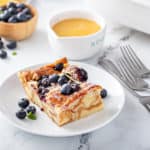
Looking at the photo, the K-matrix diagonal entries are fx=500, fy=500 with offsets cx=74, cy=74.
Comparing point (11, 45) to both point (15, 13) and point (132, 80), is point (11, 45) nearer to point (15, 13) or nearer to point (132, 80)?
point (15, 13)

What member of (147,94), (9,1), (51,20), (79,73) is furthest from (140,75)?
(9,1)

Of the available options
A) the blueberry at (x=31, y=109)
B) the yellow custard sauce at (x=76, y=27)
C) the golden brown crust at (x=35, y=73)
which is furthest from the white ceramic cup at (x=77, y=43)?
the blueberry at (x=31, y=109)

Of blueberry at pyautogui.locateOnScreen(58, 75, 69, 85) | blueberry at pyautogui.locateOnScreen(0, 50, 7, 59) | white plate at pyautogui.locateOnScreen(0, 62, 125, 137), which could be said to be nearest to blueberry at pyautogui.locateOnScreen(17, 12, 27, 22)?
blueberry at pyautogui.locateOnScreen(0, 50, 7, 59)

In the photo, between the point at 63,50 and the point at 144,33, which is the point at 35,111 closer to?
the point at 63,50

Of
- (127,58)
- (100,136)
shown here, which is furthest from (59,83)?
(127,58)

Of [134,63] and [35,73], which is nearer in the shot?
[35,73]

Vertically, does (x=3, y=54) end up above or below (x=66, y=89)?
below

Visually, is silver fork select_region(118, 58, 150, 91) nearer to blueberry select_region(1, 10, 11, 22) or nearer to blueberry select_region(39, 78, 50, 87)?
blueberry select_region(39, 78, 50, 87)
